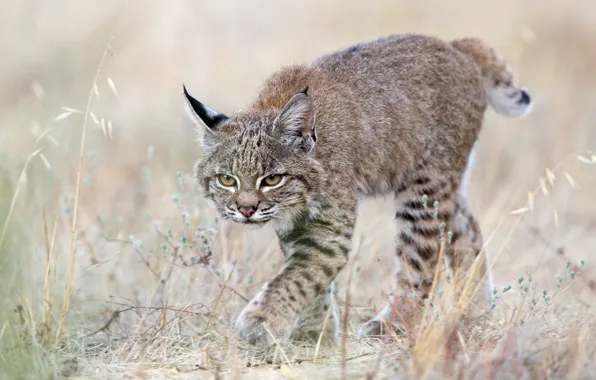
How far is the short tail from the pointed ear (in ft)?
6.74

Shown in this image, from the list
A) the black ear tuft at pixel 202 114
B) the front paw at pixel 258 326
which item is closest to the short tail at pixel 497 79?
the black ear tuft at pixel 202 114

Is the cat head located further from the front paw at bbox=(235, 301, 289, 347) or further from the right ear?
the front paw at bbox=(235, 301, 289, 347)

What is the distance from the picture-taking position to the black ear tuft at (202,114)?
5.56m

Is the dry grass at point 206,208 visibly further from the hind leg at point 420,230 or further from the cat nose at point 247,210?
the cat nose at point 247,210

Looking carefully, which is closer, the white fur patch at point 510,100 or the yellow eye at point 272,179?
the yellow eye at point 272,179

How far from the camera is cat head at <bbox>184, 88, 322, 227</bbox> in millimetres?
5332

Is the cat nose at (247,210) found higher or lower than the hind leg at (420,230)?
higher

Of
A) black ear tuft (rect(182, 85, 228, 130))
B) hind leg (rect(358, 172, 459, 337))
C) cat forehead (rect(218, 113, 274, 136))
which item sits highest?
black ear tuft (rect(182, 85, 228, 130))

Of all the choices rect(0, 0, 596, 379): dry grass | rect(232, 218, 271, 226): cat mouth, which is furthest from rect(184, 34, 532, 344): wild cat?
rect(0, 0, 596, 379): dry grass

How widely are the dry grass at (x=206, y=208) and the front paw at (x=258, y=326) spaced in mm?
111

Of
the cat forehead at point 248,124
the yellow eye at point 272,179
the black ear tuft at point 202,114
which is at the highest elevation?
the black ear tuft at point 202,114

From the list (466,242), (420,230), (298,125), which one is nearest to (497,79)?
(466,242)

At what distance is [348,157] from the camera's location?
18.9 ft

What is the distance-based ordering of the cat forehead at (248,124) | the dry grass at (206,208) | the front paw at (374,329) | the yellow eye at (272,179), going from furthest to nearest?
the front paw at (374,329), the cat forehead at (248,124), the yellow eye at (272,179), the dry grass at (206,208)
